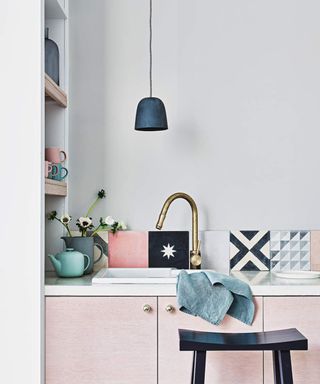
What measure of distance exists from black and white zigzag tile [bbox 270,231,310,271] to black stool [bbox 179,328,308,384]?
0.74 m

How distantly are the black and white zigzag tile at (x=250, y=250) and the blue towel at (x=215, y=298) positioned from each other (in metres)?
0.55

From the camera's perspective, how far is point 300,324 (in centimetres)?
233

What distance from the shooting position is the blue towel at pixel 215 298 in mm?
2297

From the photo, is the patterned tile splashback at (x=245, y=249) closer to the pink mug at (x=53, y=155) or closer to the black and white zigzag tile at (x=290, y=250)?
the black and white zigzag tile at (x=290, y=250)

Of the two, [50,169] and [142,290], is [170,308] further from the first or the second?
[50,169]

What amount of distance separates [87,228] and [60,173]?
0.27m

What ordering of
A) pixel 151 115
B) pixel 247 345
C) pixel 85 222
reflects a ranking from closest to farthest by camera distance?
1. pixel 247 345
2. pixel 151 115
3. pixel 85 222

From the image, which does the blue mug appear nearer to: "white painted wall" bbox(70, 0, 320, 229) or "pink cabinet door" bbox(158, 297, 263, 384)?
"white painted wall" bbox(70, 0, 320, 229)

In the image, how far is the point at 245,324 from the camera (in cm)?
233

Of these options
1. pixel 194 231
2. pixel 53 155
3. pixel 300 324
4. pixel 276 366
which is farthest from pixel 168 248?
pixel 276 366

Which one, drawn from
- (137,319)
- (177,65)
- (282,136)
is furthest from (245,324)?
(177,65)

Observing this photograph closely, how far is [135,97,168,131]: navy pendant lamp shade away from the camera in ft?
8.79
